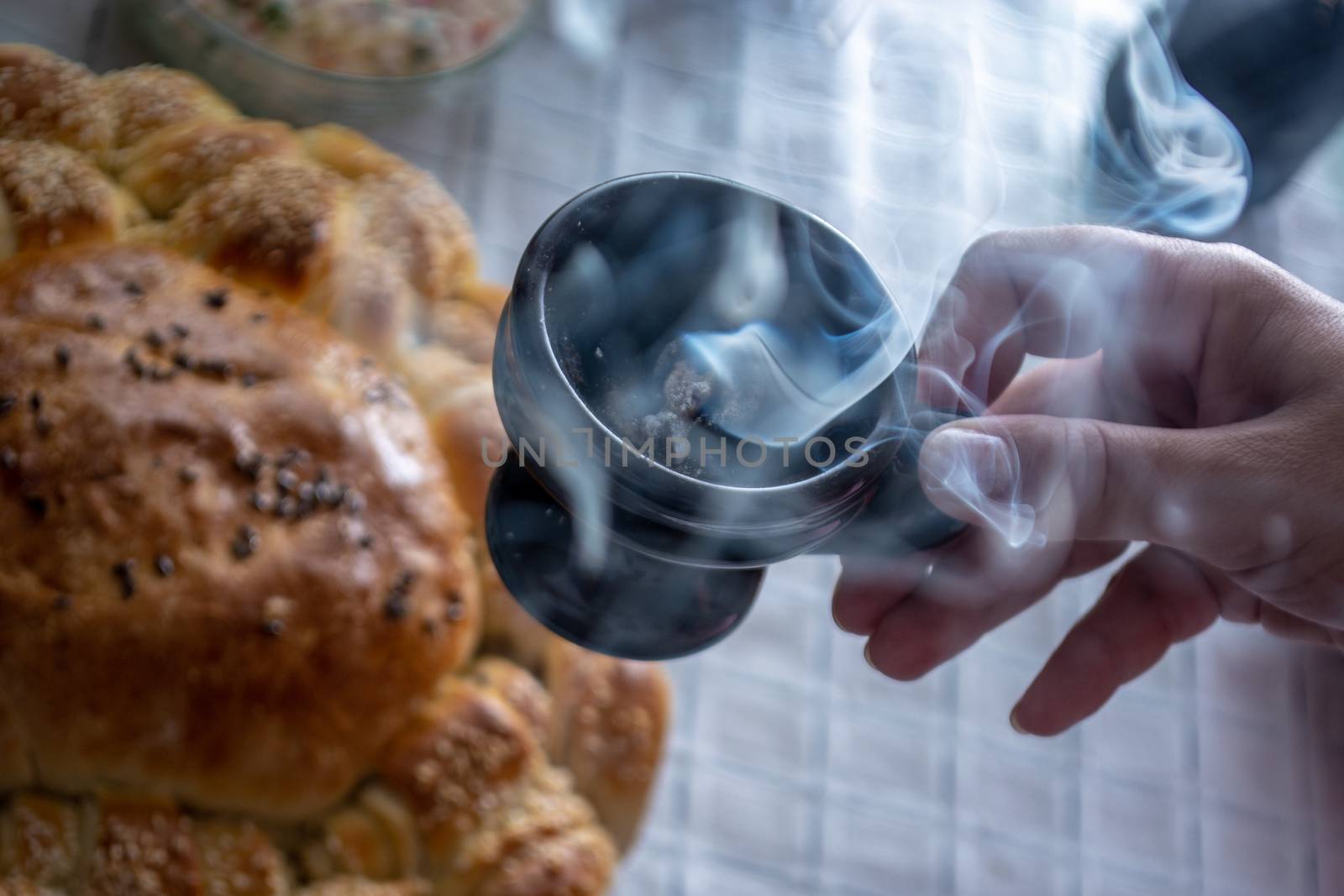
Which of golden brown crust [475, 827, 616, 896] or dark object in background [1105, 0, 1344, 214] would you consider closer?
golden brown crust [475, 827, 616, 896]

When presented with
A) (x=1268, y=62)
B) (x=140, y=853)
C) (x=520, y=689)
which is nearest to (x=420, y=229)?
(x=520, y=689)

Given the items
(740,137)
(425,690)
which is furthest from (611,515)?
(740,137)

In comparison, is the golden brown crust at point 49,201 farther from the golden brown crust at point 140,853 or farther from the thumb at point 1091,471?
the thumb at point 1091,471

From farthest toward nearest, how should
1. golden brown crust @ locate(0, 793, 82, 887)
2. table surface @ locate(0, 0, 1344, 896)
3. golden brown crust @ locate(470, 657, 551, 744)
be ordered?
1. table surface @ locate(0, 0, 1344, 896)
2. golden brown crust @ locate(470, 657, 551, 744)
3. golden brown crust @ locate(0, 793, 82, 887)

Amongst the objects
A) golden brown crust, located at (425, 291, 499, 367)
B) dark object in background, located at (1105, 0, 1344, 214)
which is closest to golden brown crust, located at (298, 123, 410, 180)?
golden brown crust, located at (425, 291, 499, 367)

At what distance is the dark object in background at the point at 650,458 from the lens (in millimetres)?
462

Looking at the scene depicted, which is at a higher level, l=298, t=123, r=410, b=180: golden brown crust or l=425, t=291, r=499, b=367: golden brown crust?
l=298, t=123, r=410, b=180: golden brown crust

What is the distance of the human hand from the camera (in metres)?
0.53

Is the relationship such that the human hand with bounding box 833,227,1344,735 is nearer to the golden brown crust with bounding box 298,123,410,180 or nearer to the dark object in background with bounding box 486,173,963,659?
the dark object in background with bounding box 486,173,963,659

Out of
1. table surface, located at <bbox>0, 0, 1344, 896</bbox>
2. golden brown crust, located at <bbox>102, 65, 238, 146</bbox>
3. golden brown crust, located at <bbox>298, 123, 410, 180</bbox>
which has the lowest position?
table surface, located at <bbox>0, 0, 1344, 896</bbox>

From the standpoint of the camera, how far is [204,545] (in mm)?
665

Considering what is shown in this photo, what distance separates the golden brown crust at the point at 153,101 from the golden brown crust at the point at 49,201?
0.19 ft

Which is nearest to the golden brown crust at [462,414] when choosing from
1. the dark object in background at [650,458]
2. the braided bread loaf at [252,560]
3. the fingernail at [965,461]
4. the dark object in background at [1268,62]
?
the braided bread loaf at [252,560]

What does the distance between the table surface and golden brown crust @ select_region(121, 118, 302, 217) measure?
153 millimetres
